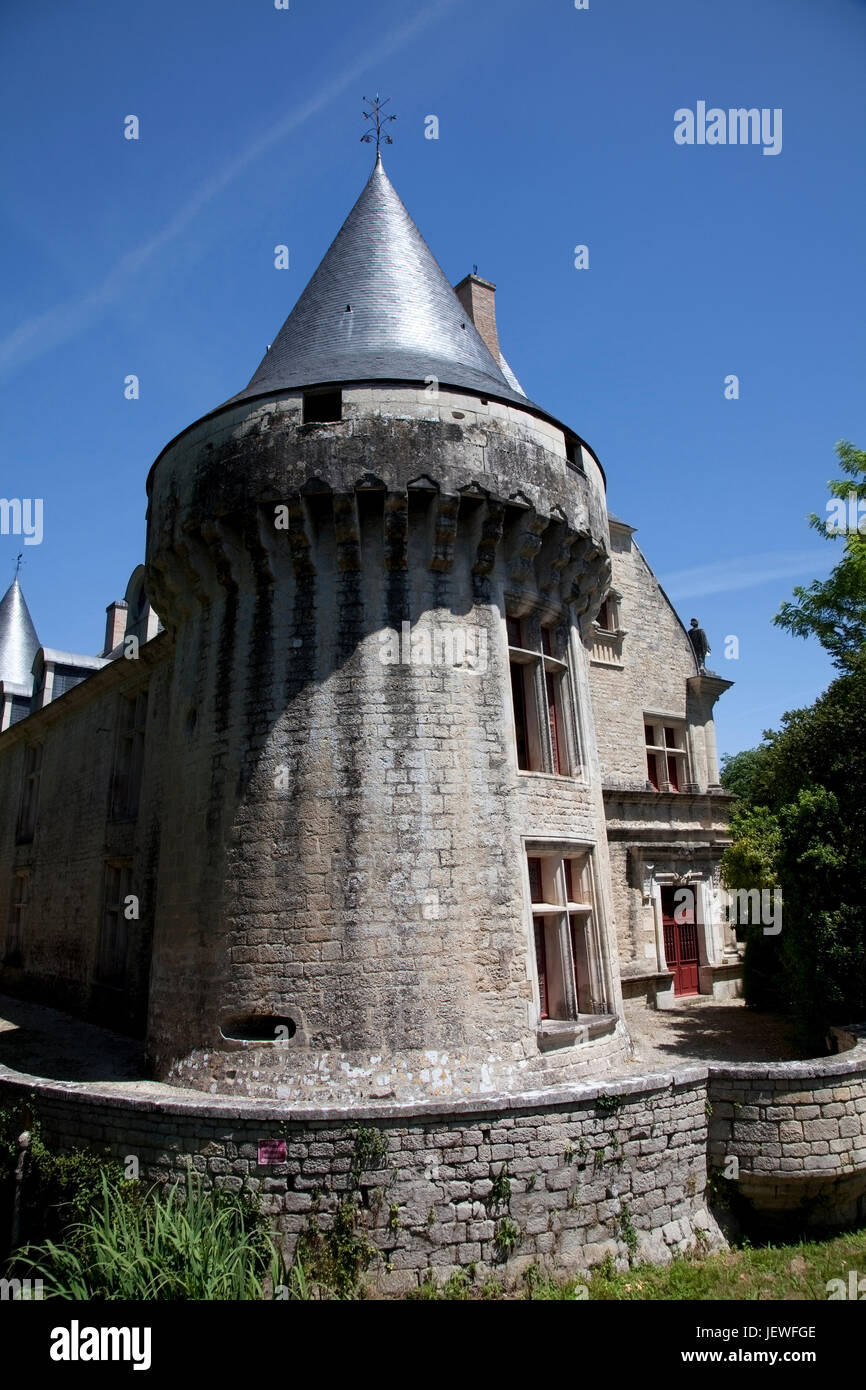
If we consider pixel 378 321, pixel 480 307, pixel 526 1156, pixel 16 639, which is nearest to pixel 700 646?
pixel 480 307

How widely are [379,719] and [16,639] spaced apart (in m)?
21.8

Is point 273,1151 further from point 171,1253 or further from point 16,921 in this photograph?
point 16,921

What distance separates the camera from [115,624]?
68.0 feet

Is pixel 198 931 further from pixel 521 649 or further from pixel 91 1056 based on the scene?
pixel 521 649

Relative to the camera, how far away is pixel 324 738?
8469 mm

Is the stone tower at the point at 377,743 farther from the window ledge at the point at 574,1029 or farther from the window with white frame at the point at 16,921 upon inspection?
the window with white frame at the point at 16,921

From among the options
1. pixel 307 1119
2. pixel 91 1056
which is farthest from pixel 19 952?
pixel 307 1119

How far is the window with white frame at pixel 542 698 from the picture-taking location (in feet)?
32.0

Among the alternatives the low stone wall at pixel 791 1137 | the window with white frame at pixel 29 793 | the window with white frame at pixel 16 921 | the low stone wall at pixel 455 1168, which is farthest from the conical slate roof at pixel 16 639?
the low stone wall at pixel 791 1137

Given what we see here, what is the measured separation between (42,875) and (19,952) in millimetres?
2295

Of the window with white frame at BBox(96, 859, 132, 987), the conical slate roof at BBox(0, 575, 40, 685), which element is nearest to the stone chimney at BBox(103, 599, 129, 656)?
the conical slate roof at BBox(0, 575, 40, 685)

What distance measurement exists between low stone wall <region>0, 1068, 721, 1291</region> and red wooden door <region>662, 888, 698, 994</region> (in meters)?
7.98
